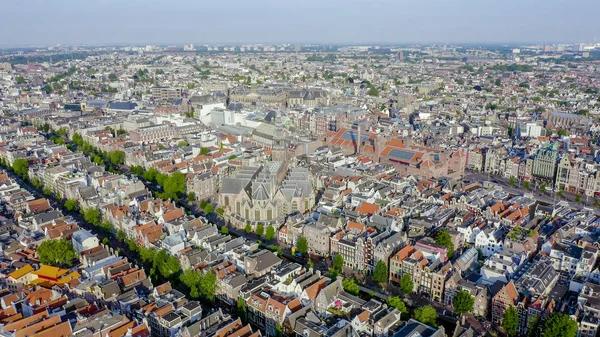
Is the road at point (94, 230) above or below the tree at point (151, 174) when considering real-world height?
below

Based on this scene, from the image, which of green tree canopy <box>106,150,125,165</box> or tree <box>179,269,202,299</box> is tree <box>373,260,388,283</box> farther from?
green tree canopy <box>106,150,125,165</box>

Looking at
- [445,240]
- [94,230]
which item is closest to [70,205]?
[94,230]

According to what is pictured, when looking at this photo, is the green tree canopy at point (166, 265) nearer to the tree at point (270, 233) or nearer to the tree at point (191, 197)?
the tree at point (270, 233)

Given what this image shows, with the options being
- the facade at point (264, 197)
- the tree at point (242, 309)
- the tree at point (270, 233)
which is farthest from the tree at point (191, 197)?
the tree at point (242, 309)

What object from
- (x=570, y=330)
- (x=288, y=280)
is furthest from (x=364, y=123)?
(x=570, y=330)

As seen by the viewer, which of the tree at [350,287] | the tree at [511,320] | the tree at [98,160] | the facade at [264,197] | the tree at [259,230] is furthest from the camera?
the tree at [98,160]

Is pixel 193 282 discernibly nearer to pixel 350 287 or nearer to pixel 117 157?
pixel 350 287
